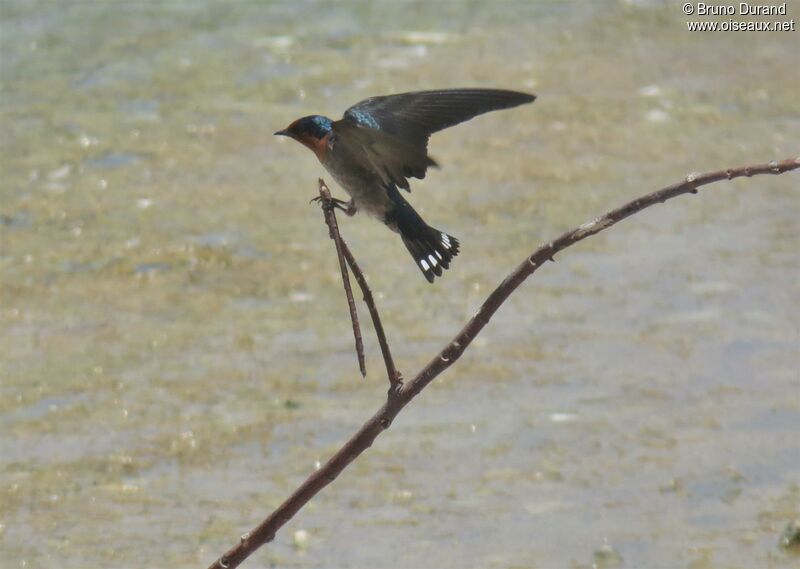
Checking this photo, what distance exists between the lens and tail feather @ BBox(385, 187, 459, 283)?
2.37 m

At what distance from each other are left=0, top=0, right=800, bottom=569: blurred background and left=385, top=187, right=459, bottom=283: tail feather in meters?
1.18

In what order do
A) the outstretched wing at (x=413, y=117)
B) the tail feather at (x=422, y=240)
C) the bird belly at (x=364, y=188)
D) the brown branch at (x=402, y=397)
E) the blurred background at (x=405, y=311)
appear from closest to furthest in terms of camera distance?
the brown branch at (x=402, y=397)
the outstretched wing at (x=413, y=117)
the tail feather at (x=422, y=240)
the bird belly at (x=364, y=188)
the blurred background at (x=405, y=311)

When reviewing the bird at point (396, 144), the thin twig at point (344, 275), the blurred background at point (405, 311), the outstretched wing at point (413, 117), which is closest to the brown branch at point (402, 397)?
the thin twig at point (344, 275)

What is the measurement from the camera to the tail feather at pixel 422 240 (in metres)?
2.37

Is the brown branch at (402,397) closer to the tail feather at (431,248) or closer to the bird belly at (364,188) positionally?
the tail feather at (431,248)

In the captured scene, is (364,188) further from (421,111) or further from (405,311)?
(405,311)

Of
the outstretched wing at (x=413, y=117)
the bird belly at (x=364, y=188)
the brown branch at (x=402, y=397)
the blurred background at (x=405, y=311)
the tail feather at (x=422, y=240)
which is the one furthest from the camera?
the blurred background at (x=405, y=311)

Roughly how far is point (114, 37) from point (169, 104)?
1.24 meters

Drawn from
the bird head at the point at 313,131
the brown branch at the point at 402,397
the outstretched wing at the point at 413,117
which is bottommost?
the brown branch at the point at 402,397

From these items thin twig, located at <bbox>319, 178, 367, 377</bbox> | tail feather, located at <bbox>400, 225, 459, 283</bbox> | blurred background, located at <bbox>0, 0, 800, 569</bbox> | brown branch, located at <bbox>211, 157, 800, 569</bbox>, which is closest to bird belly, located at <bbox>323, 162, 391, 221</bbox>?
tail feather, located at <bbox>400, 225, 459, 283</bbox>

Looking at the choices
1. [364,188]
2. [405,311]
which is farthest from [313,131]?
[405,311]

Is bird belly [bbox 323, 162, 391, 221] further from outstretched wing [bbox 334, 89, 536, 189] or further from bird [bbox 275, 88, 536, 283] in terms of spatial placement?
outstretched wing [bbox 334, 89, 536, 189]

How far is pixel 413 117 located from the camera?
7.41 feet

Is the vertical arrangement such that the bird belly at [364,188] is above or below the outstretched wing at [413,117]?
below
